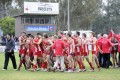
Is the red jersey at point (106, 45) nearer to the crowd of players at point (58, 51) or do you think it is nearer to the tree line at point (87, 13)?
the crowd of players at point (58, 51)

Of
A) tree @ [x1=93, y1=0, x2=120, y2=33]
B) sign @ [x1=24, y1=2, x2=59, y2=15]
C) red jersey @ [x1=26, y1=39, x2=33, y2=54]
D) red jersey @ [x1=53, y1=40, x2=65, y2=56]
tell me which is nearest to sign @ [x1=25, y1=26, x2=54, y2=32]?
sign @ [x1=24, y1=2, x2=59, y2=15]

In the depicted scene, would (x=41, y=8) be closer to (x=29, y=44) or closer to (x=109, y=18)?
(x=109, y=18)

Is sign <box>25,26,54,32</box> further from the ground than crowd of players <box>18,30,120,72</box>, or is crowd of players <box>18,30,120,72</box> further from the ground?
sign <box>25,26,54,32</box>

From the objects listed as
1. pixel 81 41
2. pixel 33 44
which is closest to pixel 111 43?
pixel 81 41

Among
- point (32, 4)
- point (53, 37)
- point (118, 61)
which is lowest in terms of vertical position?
point (118, 61)

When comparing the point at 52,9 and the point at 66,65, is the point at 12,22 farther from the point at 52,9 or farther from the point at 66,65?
the point at 66,65

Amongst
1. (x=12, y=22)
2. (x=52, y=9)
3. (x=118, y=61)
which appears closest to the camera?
(x=118, y=61)

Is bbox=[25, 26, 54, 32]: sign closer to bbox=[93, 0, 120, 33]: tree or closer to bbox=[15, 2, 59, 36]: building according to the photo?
bbox=[15, 2, 59, 36]: building

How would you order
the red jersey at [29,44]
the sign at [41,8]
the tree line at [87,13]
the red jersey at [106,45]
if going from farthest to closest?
the tree line at [87,13]
the sign at [41,8]
the red jersey at [106,45]
the red jersey at [29,44]

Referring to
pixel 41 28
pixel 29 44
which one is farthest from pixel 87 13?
pixel 29 44

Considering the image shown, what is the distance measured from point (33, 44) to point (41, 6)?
170ft

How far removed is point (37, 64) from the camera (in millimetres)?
22781

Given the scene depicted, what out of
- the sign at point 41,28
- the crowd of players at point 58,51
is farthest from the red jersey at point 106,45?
the sign at point 41,28

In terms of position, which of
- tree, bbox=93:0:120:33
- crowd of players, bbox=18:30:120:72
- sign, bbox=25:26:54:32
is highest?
tree, bbox=93:0:120:33
